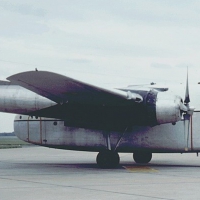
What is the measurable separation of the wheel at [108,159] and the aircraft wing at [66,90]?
257 cm

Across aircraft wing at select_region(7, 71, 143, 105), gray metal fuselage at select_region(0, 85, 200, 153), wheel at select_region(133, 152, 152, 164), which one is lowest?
wheel at select_region(133, 152, 152, 164)

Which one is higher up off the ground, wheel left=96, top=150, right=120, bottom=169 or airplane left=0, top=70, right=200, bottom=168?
airplane left=0, top=70, right=200, bottom=168

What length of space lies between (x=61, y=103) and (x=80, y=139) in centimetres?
276

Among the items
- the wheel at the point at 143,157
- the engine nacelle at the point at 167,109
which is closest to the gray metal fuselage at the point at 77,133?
the engine nacelle at the point at 167,109

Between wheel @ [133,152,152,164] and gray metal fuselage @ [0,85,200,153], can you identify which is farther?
wheel @ [133,152,152,164]

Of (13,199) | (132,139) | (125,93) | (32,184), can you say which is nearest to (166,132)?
(132,139)

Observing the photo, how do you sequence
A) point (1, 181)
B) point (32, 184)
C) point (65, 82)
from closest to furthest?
point (32, 184)
point (1, 181)
point (65, 82)

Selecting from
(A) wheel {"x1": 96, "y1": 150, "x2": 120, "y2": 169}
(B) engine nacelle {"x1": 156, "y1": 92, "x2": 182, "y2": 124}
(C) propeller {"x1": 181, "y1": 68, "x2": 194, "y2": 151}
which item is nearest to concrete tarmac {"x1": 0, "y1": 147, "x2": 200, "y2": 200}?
(B) engine nacelle {"x1": 156, "y1": 92, "x2": 182, "y2": 124}

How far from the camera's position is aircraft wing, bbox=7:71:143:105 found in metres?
15.1

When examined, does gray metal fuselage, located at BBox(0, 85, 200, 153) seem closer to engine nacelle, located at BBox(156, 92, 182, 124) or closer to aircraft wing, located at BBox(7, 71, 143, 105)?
aircraft wing, located at BBox(7, 71, 143, 105)

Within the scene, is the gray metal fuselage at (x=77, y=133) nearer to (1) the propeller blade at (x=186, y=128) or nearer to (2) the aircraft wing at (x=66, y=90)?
(1) the propeller blade at (x=186, y=128)

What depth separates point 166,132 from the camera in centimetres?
1894

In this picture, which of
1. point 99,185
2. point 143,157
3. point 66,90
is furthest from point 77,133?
point 99,185

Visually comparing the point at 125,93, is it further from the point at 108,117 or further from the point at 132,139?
the point at 132,139
